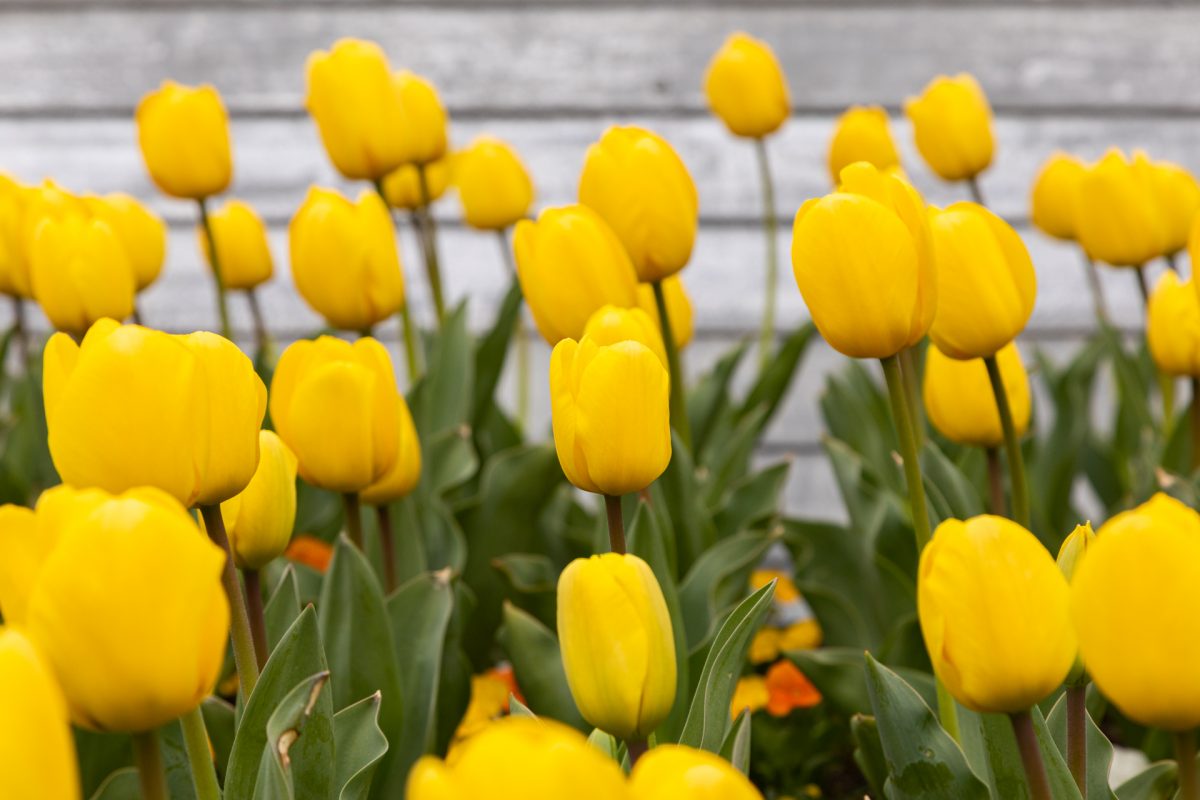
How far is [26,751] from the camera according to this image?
32 centimetres

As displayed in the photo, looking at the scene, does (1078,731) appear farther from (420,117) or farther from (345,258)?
(420,117)

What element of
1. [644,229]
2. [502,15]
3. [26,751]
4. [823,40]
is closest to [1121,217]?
[644,229]

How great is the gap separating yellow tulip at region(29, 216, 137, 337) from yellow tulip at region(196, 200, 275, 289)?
0.41 m

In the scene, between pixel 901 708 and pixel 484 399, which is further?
pixel 484 399

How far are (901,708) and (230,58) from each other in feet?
6.75

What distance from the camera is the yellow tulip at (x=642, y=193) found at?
86cm

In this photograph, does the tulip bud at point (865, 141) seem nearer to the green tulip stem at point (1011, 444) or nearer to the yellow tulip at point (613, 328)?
the green tulip stem at point (1011, 444)

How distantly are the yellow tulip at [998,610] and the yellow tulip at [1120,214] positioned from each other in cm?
67

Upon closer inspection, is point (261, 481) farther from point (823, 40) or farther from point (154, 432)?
point (823, 40)

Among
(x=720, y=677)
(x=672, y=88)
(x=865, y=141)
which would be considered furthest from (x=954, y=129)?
(x=672, y=88)

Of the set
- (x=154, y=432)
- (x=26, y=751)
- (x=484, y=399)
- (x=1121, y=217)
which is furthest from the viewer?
(x=484, y=399)

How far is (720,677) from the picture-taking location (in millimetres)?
608

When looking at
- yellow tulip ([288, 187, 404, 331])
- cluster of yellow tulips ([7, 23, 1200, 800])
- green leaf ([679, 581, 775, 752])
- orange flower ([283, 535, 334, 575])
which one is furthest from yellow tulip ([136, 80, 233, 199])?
green leaf ([679, 581, 775, 752])

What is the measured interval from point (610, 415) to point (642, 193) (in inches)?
11.7
